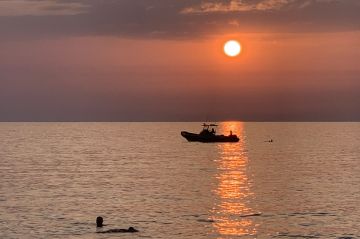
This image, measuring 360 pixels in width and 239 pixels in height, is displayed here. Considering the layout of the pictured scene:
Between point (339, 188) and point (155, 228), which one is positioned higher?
point (339, 188)

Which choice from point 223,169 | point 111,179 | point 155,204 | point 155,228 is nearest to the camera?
point 155,228

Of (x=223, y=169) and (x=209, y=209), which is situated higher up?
(x=223, y=169)

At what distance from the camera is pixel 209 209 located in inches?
3019

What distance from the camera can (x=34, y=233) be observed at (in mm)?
61094

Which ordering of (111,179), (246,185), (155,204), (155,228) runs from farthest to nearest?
(111,179) < (246,185) < (155,204) < (155,228)

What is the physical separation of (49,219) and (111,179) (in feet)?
157

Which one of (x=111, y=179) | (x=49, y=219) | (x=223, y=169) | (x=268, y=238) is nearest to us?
(x=268, y=238)

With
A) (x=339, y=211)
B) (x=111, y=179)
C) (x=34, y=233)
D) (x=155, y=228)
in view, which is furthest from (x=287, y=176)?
(x=34, y=233)

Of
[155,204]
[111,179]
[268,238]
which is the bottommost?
[268,238]

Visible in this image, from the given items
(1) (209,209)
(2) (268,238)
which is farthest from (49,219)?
(2) (268,238)

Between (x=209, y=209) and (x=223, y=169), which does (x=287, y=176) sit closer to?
(x=223, y=169)

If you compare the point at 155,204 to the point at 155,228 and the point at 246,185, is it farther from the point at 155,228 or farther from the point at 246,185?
the point at 246,185

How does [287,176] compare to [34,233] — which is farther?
[287,176]

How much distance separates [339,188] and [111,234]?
51.3 m
